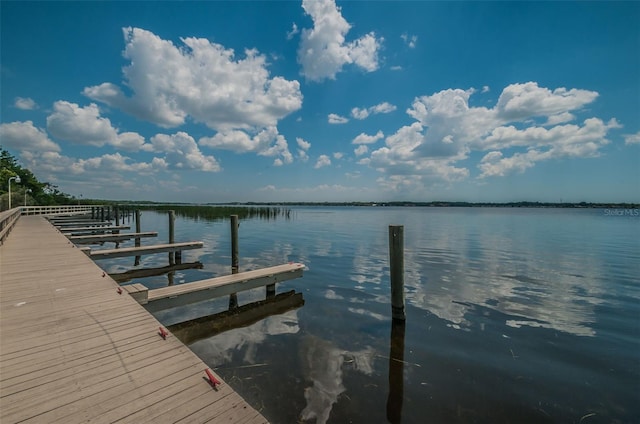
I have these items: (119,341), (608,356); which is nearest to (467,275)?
(608,356)

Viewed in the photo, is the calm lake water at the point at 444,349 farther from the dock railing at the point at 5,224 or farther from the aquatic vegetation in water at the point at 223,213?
the aquatic vegetation in water at the point at 223,213

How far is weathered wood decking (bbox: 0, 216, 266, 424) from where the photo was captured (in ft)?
9.06

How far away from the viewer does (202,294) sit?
7.71 metres

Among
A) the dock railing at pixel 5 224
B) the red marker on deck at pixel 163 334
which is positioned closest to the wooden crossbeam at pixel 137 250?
the dock railing at pixel 5 224

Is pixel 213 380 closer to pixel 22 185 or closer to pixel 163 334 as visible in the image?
pixel 163 334

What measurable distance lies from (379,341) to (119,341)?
504 centimetres

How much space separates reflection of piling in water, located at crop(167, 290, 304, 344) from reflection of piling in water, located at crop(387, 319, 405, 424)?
3111mm

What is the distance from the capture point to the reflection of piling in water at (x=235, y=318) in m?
7.18

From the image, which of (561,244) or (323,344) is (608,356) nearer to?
(323,344)

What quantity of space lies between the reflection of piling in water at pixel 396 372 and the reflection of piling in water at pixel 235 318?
3.11 metres

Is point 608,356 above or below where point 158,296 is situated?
below

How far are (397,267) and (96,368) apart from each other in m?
6.21

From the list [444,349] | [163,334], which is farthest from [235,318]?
[444,349]

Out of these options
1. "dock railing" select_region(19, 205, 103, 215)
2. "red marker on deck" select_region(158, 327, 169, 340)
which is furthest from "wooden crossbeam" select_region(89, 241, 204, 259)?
"dock railing" select_region(19, 205, 103, 215)
